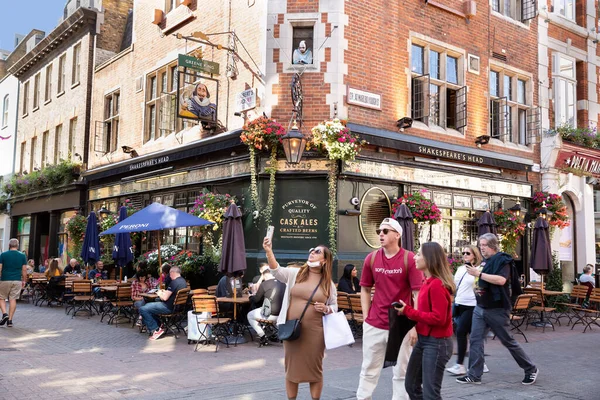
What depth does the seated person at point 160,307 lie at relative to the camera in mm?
10250

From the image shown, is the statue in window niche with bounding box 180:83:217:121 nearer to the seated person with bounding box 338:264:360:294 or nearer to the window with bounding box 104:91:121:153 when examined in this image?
the seated person with bounding box 338:264:360:294

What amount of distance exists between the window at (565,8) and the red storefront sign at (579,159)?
4630 millimetres

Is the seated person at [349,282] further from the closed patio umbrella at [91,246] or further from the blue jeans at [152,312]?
the closed patio umbrella at [91,246]

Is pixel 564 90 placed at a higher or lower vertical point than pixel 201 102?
higher

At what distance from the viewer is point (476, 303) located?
7398mm

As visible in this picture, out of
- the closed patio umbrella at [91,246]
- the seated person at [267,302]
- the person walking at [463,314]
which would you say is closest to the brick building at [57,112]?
the closed patio umbrella at [91,246]

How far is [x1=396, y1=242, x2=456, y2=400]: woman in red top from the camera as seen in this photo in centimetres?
467

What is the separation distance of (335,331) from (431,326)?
872 millimetres

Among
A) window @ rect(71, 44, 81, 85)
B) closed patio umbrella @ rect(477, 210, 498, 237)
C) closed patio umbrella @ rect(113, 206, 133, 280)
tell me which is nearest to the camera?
closed patio umbrella @ rect(477, 210, 498, 237)

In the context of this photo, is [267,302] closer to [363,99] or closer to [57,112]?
[363,99]

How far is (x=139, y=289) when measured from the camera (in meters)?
12.1

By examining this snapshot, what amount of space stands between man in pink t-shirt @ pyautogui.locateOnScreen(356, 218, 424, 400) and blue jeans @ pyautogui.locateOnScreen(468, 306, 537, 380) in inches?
78.5

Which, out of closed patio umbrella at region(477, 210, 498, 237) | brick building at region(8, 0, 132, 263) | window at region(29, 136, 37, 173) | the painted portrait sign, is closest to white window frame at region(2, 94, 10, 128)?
brick building at region(8, 0, 132, 263)

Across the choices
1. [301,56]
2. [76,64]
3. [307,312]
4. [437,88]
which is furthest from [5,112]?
[307,312]
